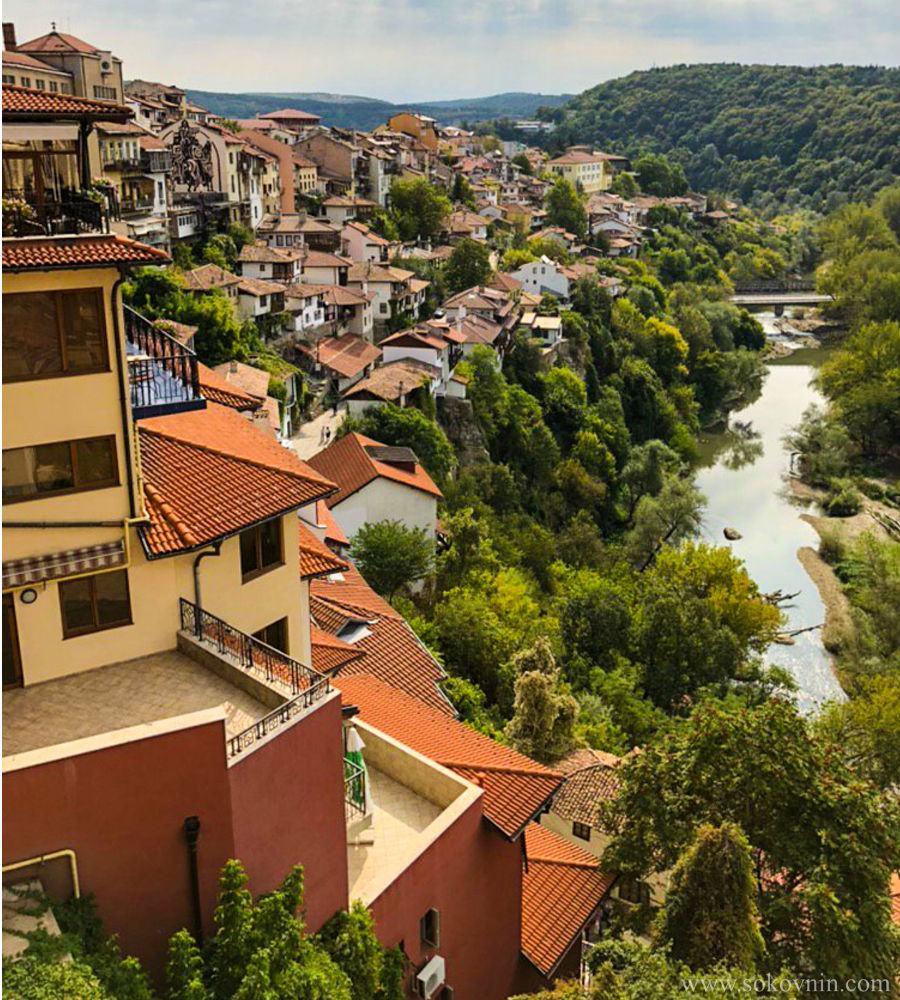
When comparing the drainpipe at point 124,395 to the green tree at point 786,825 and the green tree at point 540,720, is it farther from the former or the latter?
the green tree at point 540,720

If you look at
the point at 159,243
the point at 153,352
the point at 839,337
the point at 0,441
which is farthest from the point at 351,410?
the point at 839,337

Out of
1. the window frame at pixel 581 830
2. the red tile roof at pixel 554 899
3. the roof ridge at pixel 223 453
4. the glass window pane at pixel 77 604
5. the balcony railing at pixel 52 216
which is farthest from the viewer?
the window frame at pixel 581 830

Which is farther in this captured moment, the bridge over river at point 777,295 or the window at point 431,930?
the bridge over river at point 777,295

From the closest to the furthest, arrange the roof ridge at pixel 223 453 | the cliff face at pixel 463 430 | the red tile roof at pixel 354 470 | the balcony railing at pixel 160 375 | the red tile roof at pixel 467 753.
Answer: the balcony railing at pixel 160 375 < the roof ridge at pixel 223 453 < the red tile roof at pixel 467 753 < the red tile roof at pixel 354 470 < the cliff face at pixel 463 430

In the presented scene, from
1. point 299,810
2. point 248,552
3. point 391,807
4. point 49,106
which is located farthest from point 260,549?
point 49,106

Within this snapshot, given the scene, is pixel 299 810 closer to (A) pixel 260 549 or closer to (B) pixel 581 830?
(A) pixel 260 549

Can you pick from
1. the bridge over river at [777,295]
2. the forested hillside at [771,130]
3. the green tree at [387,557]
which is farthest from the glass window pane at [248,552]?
the forested hillside at [771,130]

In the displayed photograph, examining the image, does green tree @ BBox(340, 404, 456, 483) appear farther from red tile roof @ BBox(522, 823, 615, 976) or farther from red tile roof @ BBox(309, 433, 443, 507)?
red tile roof @ BBox(522, 823, 615, 976)
